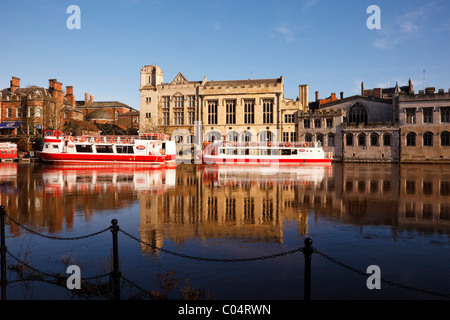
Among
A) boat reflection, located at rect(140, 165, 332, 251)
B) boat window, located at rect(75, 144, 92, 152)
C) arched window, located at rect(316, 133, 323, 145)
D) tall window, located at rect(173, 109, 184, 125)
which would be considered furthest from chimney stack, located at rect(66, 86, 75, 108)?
boat reflection, located at rect(140, 165, 332, 251)

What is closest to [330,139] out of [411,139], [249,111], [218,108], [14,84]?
[411,139]

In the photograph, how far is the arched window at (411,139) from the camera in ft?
173

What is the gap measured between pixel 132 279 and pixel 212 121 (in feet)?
183

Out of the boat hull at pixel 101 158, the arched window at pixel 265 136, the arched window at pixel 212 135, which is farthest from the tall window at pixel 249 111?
the boat hull at pixel 101 158

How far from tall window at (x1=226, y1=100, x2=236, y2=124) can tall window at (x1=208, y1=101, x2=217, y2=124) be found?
2.26 m

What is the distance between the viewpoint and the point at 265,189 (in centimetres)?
2197

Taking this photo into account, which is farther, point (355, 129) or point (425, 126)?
point (355, 129)

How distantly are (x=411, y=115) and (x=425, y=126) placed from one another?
8.57 ft

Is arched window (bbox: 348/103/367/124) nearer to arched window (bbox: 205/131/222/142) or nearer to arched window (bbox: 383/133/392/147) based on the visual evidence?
arched window (bbox: 383/133/392/147)

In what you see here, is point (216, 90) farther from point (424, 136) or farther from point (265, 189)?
point (265, 189)

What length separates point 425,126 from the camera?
5231cm

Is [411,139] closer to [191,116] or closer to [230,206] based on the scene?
[191,116]

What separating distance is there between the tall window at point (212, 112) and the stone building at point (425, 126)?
30.5 metres
